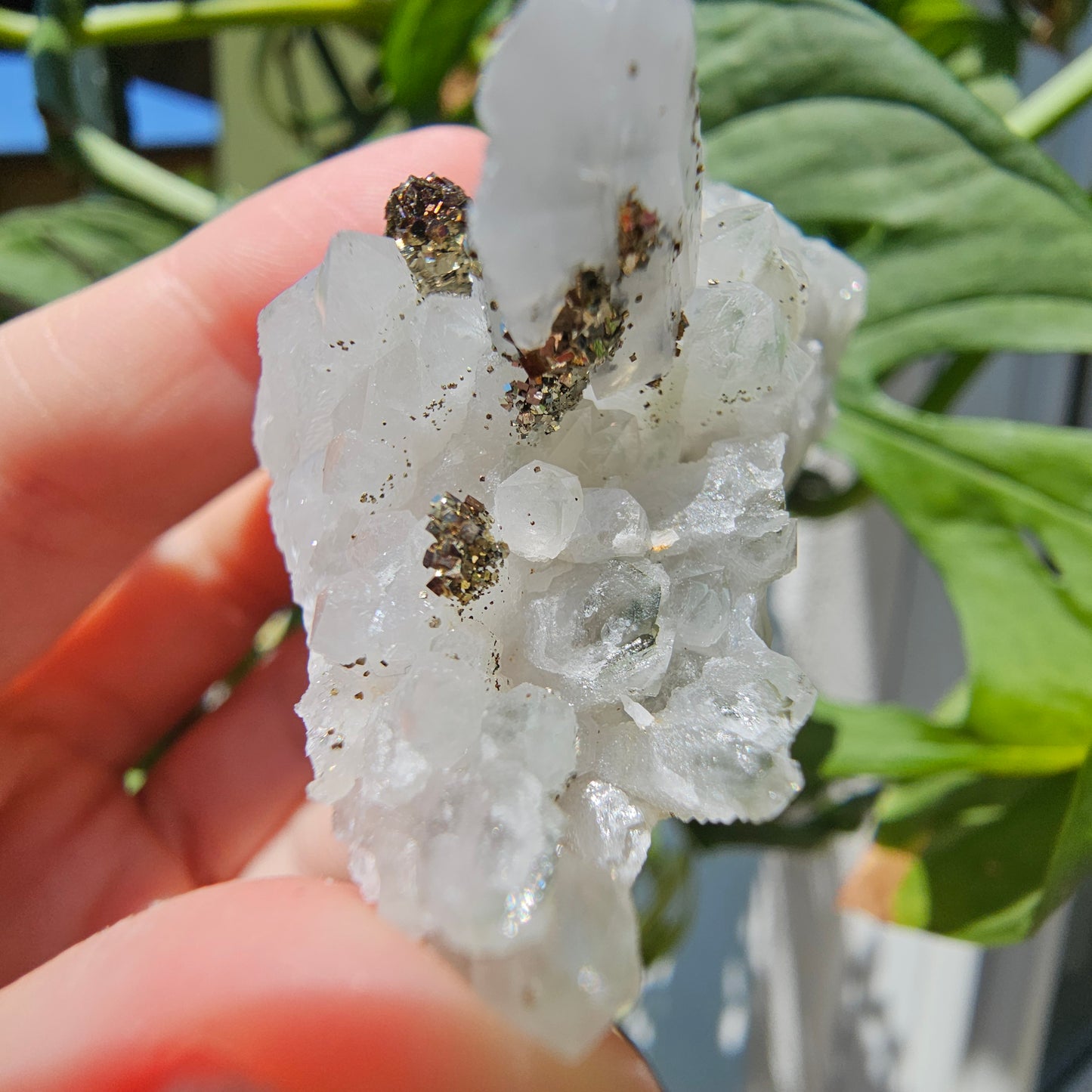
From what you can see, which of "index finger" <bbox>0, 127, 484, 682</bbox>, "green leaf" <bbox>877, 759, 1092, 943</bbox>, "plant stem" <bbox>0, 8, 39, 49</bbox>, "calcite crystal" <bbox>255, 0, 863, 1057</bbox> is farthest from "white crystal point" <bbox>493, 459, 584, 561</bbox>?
"plant stem" <bbox>0, 8, 39, 49</bbox>

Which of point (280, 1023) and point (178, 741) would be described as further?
point (178, 741)

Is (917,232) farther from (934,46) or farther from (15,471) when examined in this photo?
(15,471)

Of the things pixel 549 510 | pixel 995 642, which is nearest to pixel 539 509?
pixel 549 510

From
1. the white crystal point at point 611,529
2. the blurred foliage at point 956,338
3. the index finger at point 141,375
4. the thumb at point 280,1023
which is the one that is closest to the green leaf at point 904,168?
the blurred foliage at point 956,338

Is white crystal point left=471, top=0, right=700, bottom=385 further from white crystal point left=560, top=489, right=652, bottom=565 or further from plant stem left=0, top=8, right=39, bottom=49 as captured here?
plant stem left=0, top=8, right=39, bottom=49

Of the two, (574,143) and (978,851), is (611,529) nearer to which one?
(574,143)

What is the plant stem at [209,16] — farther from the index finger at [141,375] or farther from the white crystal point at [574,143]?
the white crystal point at [574,143]
